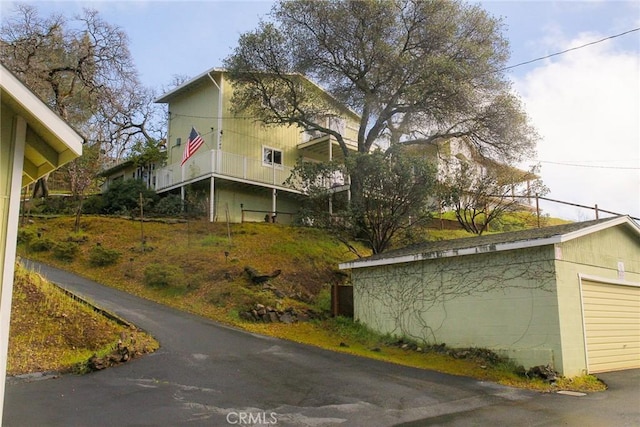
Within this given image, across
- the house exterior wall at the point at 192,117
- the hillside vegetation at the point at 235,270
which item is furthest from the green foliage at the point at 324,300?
the house exterior wall at the point at 192,117

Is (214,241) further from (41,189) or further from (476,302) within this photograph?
(41,189)

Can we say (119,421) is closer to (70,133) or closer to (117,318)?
(70,133)

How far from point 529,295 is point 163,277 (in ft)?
36.4

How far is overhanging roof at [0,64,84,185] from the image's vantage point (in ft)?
15.0

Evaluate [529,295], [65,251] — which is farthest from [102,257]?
[529,295]

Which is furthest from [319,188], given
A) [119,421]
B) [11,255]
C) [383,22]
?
[11,255]

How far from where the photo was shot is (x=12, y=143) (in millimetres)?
4746

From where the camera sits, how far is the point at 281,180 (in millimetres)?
26203

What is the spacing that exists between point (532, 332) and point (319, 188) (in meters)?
10.7

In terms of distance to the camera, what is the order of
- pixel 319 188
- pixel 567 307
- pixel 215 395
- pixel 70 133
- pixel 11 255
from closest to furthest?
pixel 11 255, pixel 70 133, pixel 215 395, pixel 567 307, pixel 319 188

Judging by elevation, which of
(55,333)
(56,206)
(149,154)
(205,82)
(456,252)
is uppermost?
(205,82)

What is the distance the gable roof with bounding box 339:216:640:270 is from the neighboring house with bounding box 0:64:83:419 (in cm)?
906

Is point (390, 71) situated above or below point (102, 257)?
above

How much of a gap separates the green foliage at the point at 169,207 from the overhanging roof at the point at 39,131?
18431 mm
